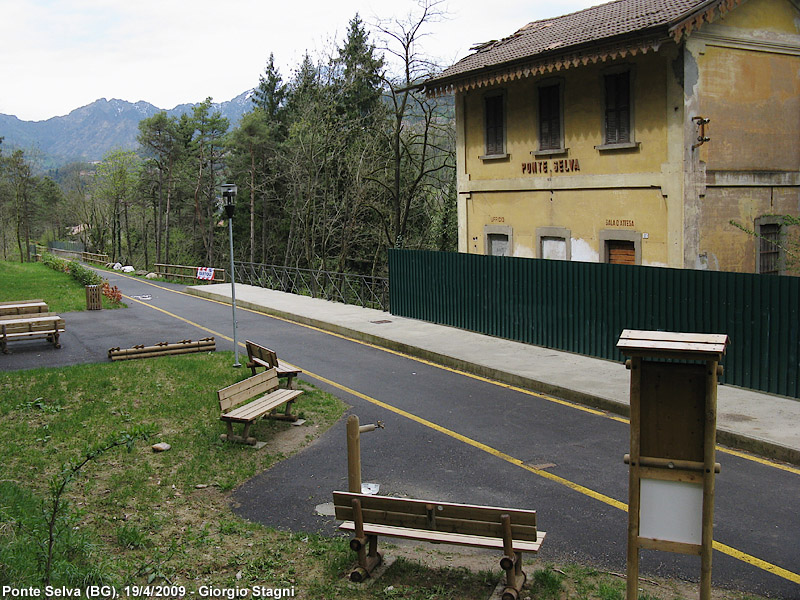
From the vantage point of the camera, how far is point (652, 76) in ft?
52.4

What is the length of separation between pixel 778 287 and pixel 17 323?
54.4 feet

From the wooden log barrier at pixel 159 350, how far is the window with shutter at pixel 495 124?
9235 mm

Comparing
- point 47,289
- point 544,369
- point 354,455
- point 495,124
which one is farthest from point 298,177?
point 354,455

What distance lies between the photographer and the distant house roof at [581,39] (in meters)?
14.7

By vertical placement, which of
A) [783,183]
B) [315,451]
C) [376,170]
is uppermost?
[376,170]

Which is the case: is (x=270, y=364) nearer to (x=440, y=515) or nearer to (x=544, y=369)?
(x=544, y=369)

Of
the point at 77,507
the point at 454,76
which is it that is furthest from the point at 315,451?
the point at 454,76

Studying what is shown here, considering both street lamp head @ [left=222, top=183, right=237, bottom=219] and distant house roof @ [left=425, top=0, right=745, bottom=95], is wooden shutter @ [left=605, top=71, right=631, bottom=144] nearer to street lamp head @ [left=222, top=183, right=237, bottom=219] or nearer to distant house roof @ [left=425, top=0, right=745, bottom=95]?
distant house roof @ [left=425, top=0, right=745, bottom=95]

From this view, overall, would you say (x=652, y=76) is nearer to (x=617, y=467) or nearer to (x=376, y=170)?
(x=617, y=467)

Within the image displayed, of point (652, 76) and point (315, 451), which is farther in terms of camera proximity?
point (652, 76)

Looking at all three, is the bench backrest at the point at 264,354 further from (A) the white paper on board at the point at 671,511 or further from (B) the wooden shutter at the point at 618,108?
(B) the wooden shutter at the point at 618,108

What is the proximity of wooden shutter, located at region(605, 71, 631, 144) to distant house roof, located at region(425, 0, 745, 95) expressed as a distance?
1.12m

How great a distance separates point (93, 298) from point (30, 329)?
317 inches

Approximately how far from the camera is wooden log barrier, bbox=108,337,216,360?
16062mm
